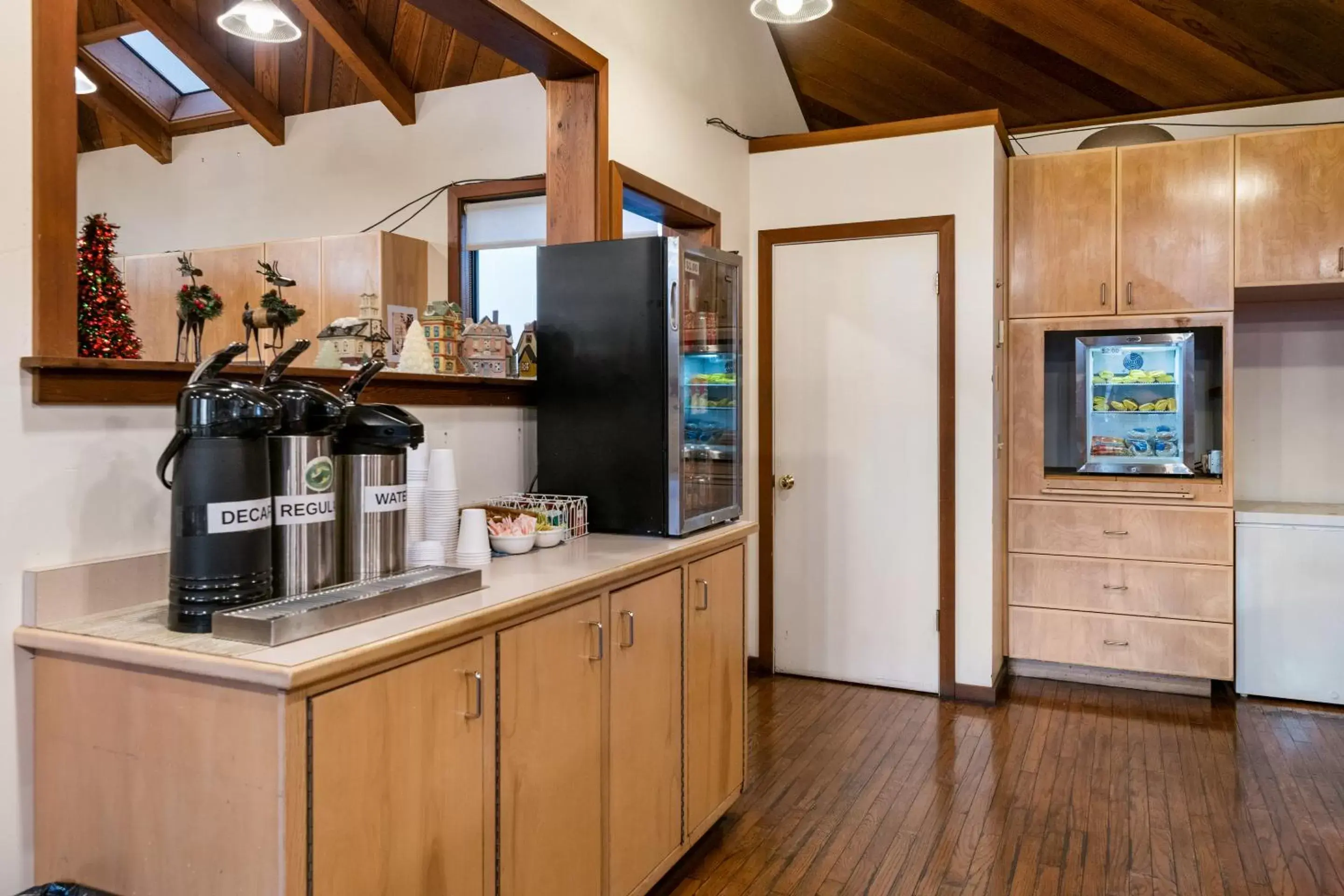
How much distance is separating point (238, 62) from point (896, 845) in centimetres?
501

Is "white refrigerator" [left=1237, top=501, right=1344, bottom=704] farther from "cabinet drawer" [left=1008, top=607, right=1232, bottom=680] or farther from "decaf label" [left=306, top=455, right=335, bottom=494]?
"decaf label" [left=306, top=455, right=335, bottom=494]

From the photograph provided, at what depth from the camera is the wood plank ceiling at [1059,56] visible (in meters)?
3.89

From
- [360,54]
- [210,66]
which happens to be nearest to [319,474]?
[360,54]

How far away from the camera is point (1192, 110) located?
14.6ft

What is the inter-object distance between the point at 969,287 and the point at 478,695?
2.99m

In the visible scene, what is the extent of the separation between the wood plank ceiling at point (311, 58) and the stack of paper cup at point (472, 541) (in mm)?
2923

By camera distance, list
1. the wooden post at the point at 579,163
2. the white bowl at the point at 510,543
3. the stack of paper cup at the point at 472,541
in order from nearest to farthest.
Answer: the stack of paper cup at the point at 472,541, the white bowl at the point at 510,543, the wooden post at the point at 579,163

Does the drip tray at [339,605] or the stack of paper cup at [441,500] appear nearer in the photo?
the drip tray at [339,605]

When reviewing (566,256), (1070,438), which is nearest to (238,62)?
(566,256)

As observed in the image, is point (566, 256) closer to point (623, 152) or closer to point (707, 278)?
point (707, 278)

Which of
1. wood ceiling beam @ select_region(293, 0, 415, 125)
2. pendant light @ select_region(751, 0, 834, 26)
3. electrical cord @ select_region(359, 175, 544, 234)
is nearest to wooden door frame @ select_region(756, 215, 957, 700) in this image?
pendant light @ select_region(751, 0, 834, 26)

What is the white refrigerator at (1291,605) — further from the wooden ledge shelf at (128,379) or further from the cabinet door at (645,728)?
the wooden ledge shelf at (128,379)

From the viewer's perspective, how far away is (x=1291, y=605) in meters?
3.86

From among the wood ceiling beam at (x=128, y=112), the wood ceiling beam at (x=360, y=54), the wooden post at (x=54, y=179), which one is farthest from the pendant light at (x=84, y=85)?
the wooden post at (x=54, y=179)
